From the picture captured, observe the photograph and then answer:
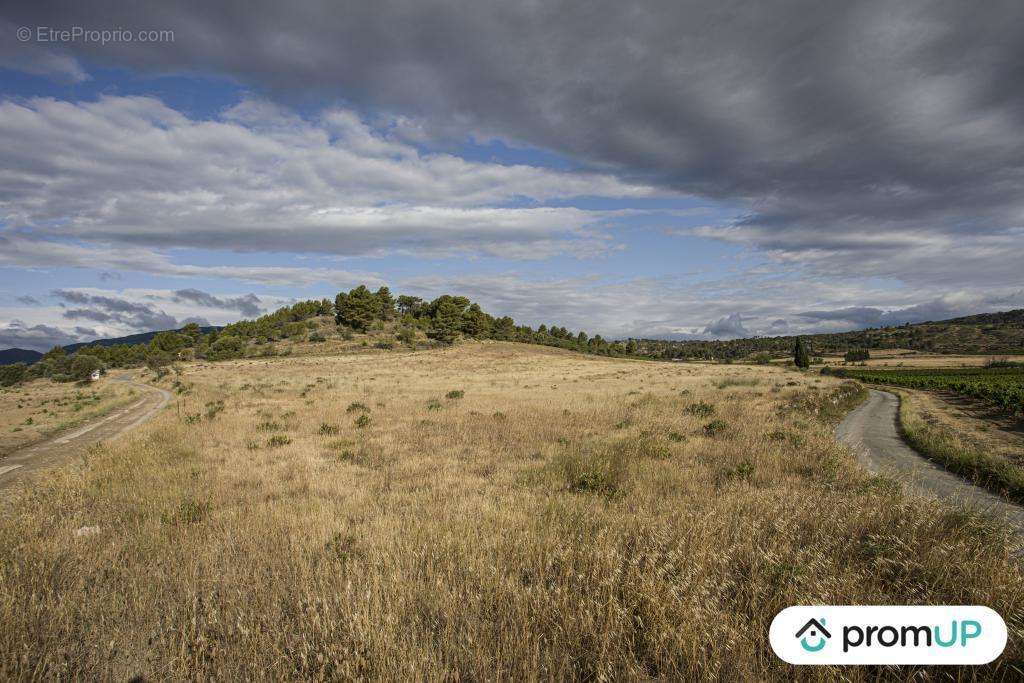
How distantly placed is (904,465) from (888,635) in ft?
47.5

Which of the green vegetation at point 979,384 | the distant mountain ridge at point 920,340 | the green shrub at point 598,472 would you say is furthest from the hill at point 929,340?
the green shrub at point 598,472

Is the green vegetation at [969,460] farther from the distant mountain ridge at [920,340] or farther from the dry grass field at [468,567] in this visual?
the distant mountain ridge at [920,340]

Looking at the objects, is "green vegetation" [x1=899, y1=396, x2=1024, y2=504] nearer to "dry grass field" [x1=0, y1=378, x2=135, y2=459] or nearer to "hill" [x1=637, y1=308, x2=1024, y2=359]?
"dry grass field" [x1=0, y1=378, x2=135, y2=459]

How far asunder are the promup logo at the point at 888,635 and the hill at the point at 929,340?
144m

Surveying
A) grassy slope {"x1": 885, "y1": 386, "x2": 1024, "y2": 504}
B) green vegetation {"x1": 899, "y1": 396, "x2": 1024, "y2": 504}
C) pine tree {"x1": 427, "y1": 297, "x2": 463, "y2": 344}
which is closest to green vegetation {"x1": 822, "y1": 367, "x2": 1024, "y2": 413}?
grassy slope {"x1": 885, "y1": 386, "x2": 1024, "y2": 504}

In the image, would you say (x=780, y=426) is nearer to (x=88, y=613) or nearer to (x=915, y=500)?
(x=915, y=500)

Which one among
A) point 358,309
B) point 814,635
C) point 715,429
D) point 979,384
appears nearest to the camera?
point 814,635

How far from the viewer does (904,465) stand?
48.0 feet

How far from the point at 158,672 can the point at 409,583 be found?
2.21 meters

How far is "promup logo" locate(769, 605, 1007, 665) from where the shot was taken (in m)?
3.78

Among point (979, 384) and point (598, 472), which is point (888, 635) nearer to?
point (598, 472)

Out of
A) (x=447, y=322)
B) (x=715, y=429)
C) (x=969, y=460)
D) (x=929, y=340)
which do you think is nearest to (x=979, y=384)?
(x=969, y=460)

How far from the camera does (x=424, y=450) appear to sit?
13977mm

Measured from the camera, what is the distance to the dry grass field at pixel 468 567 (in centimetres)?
380
